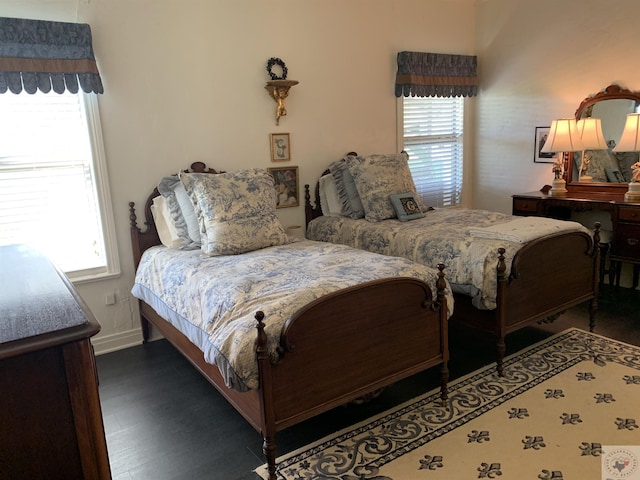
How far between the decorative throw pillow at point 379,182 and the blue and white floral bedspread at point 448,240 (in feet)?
0.36

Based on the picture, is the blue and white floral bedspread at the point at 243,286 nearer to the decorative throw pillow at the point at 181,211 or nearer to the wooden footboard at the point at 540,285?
the decorative throw pillow at the point at 181,211

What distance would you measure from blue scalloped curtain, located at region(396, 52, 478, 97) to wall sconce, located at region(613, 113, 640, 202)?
161cm

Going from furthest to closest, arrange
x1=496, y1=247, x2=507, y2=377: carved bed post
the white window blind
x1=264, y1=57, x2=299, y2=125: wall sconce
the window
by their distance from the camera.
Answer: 1. the white window blind
2. x1=264, y1=57, x2=299, y2=125: wall sconce
3. the window
4. x1=496, y1=247, x2=507, y2=377: carved bed post

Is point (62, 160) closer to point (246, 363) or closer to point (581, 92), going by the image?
point (246, 363)

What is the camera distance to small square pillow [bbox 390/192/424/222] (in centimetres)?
396

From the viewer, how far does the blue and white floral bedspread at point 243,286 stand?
79.9 inches

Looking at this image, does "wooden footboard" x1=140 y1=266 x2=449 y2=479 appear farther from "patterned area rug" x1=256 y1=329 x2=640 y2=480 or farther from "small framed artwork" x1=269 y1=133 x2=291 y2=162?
"small framed artwork" x1=269 y1=133 x2=291 y2=162

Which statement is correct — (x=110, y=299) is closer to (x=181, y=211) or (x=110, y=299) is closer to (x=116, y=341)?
(x=116, y=341)

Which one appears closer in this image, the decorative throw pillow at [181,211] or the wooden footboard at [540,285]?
the wooden footboard at [540,285]

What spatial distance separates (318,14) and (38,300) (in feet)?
11.8

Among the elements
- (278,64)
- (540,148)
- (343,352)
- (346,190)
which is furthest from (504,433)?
(540,148)

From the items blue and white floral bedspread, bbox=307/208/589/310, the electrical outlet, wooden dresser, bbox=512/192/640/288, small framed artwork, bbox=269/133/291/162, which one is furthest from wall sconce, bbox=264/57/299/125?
wooden dresser, bbox=512/192/640/288

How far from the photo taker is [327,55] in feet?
14.0

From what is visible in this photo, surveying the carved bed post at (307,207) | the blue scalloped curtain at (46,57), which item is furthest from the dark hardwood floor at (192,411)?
the blue scalloped curtain at (46,57)
